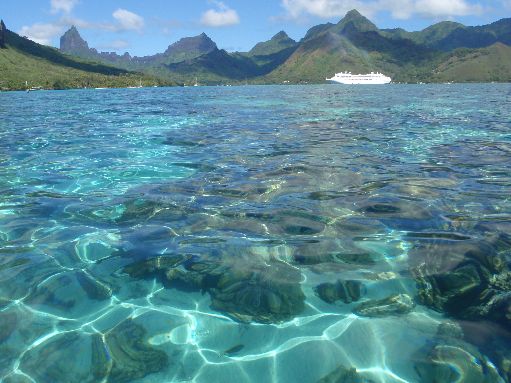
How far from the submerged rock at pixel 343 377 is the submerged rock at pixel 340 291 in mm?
1223

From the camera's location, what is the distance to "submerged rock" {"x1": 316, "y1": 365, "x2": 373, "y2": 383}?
155 inches

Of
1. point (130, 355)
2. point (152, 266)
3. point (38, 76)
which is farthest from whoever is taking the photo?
point (38, 76)

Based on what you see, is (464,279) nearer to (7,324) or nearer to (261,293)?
(261,293)

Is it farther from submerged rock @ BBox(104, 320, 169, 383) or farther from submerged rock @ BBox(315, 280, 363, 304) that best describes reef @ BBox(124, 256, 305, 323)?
submerged rock @ BBox(104, 320, 169, 383)

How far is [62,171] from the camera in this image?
12328 mm

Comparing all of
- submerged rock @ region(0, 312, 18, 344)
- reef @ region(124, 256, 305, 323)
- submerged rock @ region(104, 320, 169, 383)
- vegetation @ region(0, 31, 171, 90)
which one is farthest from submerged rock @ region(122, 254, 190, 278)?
vegetation @ region(0, 31, 171, 90)

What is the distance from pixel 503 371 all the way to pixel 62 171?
39.0 feet

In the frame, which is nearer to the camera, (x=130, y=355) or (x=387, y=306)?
(x=130, y=355)

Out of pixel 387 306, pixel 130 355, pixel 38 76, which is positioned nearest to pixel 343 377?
pixel 387 306

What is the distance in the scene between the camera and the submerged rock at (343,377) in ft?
12.9

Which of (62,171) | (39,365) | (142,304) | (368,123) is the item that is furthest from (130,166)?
(368,123)

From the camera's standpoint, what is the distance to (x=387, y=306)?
5121 millimetres

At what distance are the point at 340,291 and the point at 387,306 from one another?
61 centimetres

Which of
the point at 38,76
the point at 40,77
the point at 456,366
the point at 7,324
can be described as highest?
the point at 456,366
